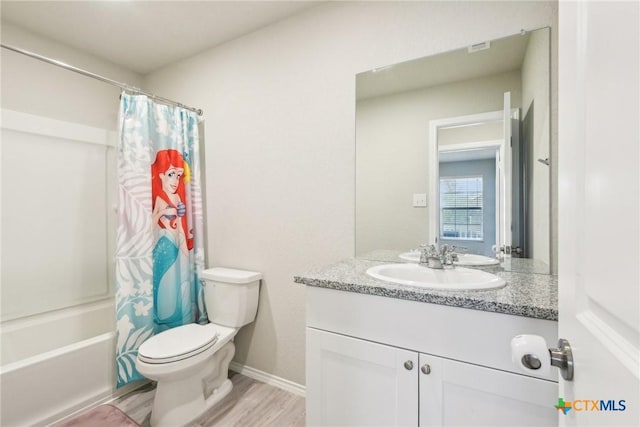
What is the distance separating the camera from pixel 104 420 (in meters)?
1.29

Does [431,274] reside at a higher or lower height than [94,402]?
higher

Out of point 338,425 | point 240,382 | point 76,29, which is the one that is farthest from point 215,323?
point 76,29

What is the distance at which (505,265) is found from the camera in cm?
140

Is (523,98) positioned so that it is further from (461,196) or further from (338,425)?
(338,425)

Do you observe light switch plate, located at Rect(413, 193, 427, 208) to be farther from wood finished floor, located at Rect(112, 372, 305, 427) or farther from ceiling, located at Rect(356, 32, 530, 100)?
wood finished floor, located at Rect(112, 372, 305, 427)

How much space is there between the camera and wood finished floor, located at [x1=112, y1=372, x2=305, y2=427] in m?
1.68

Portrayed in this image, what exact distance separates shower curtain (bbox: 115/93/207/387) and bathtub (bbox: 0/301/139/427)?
0.33ft

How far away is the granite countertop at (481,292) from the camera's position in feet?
3.02

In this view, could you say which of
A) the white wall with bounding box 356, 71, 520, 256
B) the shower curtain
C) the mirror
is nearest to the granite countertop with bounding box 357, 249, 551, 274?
the mirror

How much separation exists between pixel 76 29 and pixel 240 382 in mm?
2709

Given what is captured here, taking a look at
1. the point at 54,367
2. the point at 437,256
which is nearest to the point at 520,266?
the point at 437,256

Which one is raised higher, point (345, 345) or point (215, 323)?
point (345, 345)

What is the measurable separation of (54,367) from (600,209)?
2301 mm

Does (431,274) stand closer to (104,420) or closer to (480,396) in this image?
(480,396)
